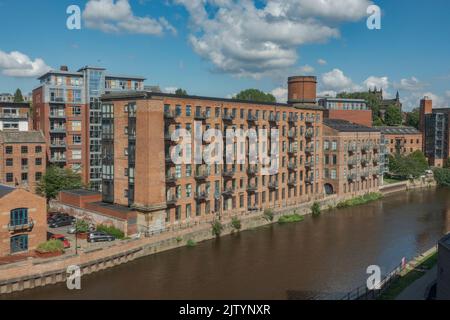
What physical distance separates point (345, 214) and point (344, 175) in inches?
430

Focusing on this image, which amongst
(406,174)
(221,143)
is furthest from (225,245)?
(406,174)

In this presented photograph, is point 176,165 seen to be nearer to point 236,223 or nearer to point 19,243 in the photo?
point 236,223

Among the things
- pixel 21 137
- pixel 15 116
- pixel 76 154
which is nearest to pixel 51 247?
pixel 21 137

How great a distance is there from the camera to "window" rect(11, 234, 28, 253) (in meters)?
38.4

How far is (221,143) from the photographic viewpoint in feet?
177

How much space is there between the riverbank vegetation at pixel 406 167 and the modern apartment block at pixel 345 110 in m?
12.0

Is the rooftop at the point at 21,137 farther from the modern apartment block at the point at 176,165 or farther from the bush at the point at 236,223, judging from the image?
the bush at the point at 236,223

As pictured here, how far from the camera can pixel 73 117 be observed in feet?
222

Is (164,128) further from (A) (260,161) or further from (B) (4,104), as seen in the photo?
(B) (4,104)

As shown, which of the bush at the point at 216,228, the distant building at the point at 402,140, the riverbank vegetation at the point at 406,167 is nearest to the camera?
the bush at the point at 216,228

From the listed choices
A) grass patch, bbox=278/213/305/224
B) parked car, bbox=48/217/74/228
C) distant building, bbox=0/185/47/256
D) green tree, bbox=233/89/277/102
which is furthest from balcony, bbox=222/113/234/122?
green tree, bbox=233/89/277/102

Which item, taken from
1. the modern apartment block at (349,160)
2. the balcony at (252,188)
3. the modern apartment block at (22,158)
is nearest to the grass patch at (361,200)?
the modern apartment block at (349,160)

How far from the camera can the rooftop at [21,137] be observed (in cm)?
5980

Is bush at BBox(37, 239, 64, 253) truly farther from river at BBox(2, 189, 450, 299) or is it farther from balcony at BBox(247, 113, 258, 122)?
balcony at BBox(247, 113, 258, 122)
